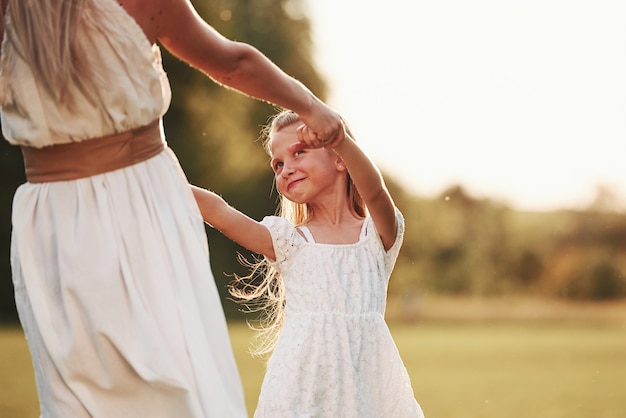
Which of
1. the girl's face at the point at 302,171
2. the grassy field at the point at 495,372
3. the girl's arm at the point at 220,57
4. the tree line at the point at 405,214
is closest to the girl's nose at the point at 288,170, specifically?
the girl's face at the point at 302,171

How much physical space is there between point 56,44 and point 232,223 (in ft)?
4.37

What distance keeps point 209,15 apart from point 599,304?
55.8ft

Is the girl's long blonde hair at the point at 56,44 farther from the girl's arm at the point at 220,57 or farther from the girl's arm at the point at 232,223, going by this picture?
the girl's arm at the point at 232,223

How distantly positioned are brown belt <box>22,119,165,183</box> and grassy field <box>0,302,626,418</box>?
640cm

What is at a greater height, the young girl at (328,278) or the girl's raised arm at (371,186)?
the girl's raised arm at (371,186)

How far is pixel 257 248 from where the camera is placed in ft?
11.9


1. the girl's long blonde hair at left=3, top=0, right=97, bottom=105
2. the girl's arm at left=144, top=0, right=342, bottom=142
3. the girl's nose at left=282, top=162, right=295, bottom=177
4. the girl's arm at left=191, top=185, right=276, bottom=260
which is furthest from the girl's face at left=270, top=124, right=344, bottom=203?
the girl's long blonde hair at left=3, top=0, right=97, bottom=105

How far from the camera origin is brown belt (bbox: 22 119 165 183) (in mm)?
2338

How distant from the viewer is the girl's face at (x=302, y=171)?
382 cm

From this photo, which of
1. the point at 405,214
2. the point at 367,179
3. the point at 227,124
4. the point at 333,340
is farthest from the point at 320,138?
the point at 405,214

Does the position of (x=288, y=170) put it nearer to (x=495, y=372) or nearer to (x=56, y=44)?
(x=56, y=44)

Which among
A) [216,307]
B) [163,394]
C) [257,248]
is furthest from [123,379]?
[257,248]

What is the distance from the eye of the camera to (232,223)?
350 cm

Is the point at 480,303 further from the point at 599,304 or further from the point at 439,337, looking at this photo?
the point at 439,337
